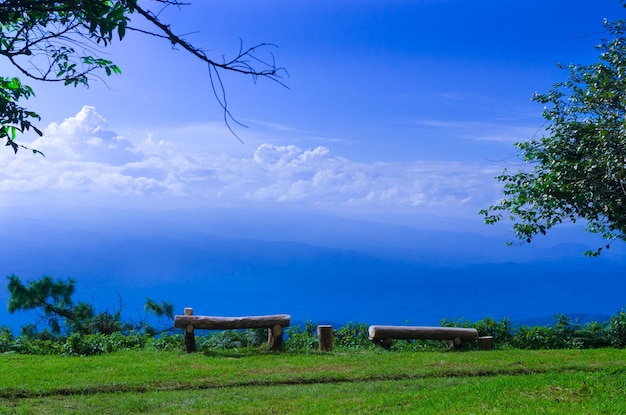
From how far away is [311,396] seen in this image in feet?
35.7

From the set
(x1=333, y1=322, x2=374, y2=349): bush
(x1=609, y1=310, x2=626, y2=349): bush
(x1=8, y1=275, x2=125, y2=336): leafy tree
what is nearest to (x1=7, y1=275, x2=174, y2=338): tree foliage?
(x1=8, y1=275, x2=125, y2=336): leafy tree

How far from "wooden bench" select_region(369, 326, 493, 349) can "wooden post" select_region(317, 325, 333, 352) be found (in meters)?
1.13

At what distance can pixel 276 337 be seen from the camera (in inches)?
629

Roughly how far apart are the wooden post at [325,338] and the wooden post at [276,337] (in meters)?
0.98

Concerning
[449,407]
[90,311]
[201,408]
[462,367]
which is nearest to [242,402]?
[201,408]

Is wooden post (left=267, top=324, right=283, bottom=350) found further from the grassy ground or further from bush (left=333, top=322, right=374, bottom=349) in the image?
bush (left=333, top=322, right=374, bottom=349)

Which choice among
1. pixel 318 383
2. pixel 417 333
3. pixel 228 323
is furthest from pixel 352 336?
pixel 318 383

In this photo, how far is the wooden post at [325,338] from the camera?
52.8 feet

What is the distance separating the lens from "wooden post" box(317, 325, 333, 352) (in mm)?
16094

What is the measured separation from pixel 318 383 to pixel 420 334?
→ 4965 millimetres

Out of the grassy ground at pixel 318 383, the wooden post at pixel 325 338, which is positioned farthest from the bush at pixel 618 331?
the wooden post at pixel 325 338

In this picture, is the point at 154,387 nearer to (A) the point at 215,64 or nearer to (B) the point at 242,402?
(B) the point at 242,402

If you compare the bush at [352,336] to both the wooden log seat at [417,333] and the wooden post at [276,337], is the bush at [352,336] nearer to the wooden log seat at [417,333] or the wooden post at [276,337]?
the wooden log seat at [417,333]

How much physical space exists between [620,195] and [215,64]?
30.1 feet
